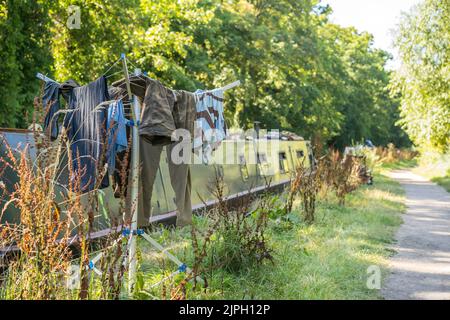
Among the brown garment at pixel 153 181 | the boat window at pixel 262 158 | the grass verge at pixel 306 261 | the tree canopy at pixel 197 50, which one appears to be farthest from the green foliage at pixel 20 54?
the brown garment at pixel 153 181

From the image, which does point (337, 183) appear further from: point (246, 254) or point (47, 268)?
A: point (47, 268)

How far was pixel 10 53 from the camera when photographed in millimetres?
10844

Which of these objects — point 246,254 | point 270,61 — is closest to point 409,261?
point 246,254

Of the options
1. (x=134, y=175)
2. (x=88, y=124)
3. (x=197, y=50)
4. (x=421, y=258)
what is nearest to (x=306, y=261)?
(x=421, y=258)

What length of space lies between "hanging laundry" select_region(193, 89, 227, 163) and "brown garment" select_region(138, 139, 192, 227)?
322 millimetres

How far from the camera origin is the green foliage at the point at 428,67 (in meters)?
20.5

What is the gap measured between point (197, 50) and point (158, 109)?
14.3m

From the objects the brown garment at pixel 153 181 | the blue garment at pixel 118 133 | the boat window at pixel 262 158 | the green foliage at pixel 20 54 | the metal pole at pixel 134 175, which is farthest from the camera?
the boat window at pixel 262 158

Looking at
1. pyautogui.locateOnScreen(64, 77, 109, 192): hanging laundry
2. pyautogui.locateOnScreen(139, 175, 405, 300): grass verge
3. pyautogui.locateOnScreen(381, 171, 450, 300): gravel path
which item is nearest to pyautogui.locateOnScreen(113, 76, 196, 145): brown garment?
pyautogui.locateOnScreen(64, 77, 109, 192): hanging laundry

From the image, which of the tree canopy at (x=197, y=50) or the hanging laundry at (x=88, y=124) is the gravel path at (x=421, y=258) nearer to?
the hanging laundry at (x=88, y=124)

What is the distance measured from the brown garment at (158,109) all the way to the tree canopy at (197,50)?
23.5 feet

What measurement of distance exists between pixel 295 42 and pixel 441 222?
1292cm

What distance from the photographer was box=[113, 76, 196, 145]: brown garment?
164 inches

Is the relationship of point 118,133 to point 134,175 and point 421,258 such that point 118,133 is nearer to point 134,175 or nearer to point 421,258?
point 134,175
